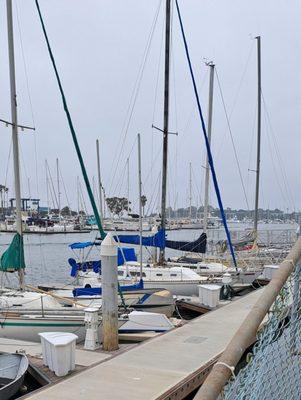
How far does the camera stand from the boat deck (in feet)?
20.2

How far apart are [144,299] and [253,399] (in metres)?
10.4

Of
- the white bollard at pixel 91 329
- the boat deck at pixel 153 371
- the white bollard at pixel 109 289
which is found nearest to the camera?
the boat deck at pixel 153 371

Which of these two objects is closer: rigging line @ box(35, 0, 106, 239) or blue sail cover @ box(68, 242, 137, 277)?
rigging line @ box(35, 0, 106, 239)

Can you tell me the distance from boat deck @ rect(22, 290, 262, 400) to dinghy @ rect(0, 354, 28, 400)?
2.05 ft

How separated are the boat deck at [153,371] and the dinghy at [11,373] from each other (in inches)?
24.6

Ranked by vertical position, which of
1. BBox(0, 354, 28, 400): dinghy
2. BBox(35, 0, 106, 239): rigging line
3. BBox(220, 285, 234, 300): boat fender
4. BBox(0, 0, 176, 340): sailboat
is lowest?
BBox(220, 285, 234, 300): boat fender

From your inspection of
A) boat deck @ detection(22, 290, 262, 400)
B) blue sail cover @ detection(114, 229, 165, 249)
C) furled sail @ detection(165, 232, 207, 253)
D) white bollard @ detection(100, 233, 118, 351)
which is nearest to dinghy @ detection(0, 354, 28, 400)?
boat deck @ detection(22, 290, 262, 400)

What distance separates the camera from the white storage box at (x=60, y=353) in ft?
23.2

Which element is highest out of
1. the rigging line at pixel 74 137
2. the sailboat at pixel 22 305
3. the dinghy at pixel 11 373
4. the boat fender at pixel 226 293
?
the rigging line at pixel 74 137

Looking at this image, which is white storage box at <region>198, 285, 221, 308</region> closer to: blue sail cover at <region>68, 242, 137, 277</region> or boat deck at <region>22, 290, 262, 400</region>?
boat deck at <region>22, 290, 262, 400</region>

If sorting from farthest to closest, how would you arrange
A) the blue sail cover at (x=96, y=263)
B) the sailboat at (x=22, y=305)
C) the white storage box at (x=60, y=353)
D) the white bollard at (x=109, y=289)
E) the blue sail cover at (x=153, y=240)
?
the blue sail cover at (x=96, y=263) < the blue sail cover at (x=153, y=240) < the sailboat at (x=22, y=305) < the white bollard at (x=109, y=289) < the white storage box at (x=60, y=353)

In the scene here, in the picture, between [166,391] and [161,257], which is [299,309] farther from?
[161,257]

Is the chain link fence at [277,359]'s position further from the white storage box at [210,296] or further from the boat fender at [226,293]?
the boat fender at [226,293]

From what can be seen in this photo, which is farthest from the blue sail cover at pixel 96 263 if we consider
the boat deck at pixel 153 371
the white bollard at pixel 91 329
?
the white bollard at pixel 91 329
